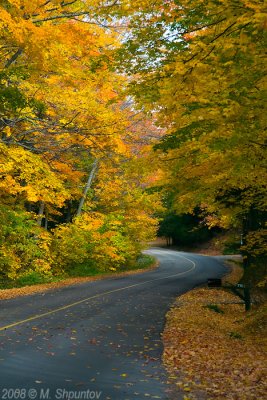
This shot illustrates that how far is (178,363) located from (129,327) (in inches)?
139

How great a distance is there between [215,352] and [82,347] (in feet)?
9.27

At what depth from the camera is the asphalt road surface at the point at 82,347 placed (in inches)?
237

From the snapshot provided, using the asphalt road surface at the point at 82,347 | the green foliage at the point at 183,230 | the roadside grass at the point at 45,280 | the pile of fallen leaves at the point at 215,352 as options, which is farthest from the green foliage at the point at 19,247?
the green foliage at the point at 183,230

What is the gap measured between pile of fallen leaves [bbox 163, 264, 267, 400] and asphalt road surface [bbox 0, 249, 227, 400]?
352 millimetres

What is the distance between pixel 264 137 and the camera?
8180 mm

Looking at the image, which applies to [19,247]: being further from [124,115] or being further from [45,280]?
[124,115]

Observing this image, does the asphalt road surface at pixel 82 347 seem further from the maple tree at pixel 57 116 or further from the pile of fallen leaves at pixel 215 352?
the maple tree at pixel 57 116

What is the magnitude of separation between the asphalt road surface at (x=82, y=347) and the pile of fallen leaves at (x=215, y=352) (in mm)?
352

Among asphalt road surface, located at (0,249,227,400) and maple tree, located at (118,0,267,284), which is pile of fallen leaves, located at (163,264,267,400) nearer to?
asphalt road surface, located at (0,249,227,400)

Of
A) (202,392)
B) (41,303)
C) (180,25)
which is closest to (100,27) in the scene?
(180,25)

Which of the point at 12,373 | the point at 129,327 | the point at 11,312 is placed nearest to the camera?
the point at 12,373

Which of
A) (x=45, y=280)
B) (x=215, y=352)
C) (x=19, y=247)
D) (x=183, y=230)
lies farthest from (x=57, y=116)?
(x=183, y=230)

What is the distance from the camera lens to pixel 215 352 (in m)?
8.85

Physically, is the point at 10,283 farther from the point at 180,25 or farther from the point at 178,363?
the point at 180,25
